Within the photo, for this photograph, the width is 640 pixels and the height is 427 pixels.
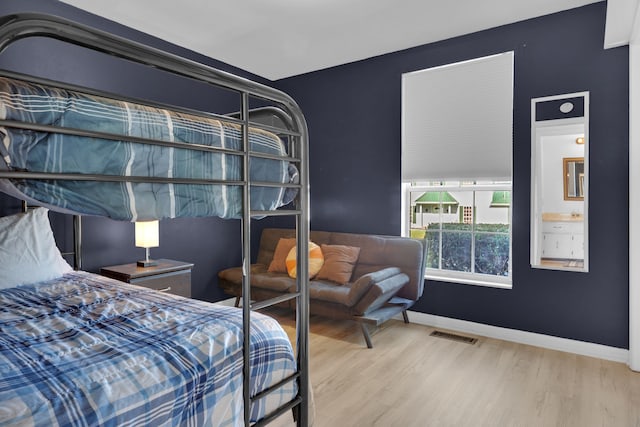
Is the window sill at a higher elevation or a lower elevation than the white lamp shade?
lower

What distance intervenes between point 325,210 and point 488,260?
1.80 meters

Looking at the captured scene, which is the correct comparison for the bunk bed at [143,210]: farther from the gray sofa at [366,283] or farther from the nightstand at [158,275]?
the gray sofa at [366,283]

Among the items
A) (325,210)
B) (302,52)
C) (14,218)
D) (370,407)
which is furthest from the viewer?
(325,210)

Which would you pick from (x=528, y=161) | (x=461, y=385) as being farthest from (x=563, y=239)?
(x=461, y=385)

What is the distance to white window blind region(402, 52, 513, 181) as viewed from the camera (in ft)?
10.9

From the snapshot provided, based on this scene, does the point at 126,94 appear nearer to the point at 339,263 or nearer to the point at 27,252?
the point at 27,252

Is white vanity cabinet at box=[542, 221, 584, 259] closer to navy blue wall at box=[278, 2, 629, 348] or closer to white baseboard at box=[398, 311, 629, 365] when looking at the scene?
navy blue wall at box=[278, 2, 629, 348]

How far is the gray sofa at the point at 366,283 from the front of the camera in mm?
3115

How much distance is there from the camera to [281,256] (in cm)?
404

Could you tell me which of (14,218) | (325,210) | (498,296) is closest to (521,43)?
(498,296)

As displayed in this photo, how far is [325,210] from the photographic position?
4441 millimetres

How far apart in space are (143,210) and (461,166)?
3.08 m

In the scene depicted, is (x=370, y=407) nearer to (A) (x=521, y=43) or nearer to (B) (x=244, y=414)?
(B) (x=244, y=414)

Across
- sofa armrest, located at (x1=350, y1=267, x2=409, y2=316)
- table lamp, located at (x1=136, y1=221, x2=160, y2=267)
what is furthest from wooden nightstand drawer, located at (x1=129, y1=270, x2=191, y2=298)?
sofa armrest, located at (x1=350, y1=267, x2=409, y2=316)
